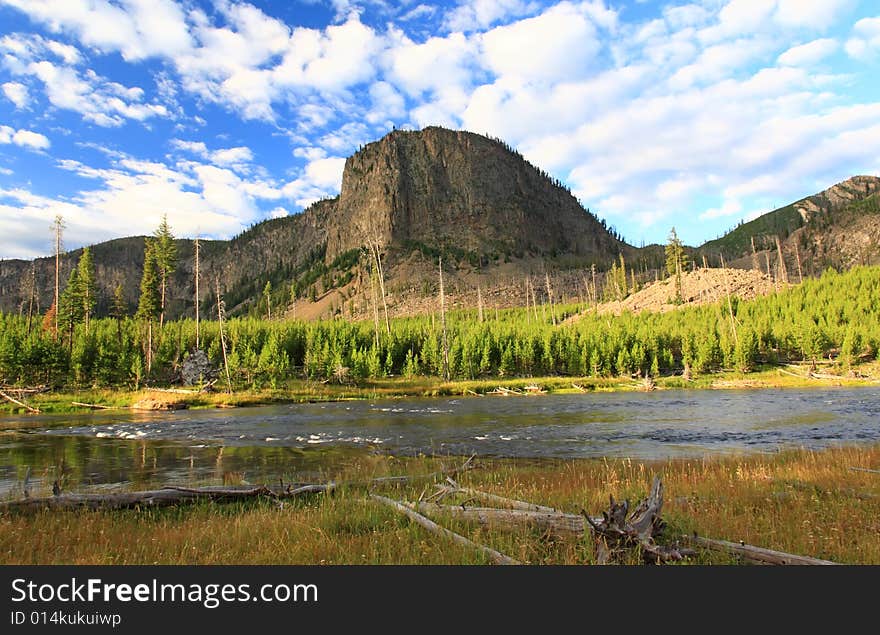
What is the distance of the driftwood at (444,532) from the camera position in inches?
260

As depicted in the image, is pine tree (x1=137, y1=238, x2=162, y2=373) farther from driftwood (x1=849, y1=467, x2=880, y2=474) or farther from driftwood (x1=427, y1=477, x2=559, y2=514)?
driftwood (x1=849, y1=467, x2=880, y2=474)

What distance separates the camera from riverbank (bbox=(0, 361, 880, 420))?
59.2 m

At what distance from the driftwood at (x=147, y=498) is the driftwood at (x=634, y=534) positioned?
7925mm

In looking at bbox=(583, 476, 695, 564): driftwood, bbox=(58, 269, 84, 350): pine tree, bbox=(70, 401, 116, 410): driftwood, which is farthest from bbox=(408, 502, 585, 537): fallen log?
bbox=(58, 269, 84, 350): pine tree

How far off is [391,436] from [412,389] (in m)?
43.4

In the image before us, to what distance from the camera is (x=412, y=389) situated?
74.4 metres

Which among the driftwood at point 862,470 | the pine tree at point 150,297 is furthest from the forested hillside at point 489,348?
the driftwood at point 862,470

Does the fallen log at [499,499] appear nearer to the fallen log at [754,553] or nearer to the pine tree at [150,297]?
the fallen log at [754,553]
